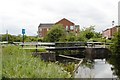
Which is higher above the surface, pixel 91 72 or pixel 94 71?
pixel 91 72

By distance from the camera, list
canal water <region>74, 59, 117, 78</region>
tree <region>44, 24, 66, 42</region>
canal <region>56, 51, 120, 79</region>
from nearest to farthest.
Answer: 1. canal water <region>74, 59, 117, 78</region>
2. canal <region>56, 51, 120, 79</region>
3. tree <region>44, 24, 66, 42</region>

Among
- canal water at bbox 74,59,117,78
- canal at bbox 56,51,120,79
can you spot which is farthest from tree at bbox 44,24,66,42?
canal water at bbox 74,59,117,78

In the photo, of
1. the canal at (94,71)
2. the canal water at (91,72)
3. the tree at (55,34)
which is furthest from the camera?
the tree at (55,34)

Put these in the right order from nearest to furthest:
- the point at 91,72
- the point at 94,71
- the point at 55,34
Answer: the point at 91,72 → the point at 94,71 → the point at 55,34

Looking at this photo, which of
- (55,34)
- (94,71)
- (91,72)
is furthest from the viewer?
(55,34)

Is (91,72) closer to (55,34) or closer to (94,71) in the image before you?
(94,71)

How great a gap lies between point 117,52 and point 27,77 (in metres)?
23.1

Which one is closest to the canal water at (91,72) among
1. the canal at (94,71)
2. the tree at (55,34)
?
the canal at (94,71)

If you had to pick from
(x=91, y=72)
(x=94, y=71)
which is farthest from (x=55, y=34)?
(x=91, y=72)

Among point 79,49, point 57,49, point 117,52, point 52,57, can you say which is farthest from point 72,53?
point 52,57

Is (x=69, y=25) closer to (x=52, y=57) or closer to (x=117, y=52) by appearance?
(x=117, y=52)

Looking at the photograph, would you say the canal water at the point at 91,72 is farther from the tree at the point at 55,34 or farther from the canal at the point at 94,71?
the tree at the point at 55,34

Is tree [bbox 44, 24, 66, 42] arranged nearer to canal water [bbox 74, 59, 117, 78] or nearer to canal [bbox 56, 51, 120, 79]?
canal [bbox 56, 51, 120, 79]

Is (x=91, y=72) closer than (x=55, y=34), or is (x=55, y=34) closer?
(x=91, y=72)
